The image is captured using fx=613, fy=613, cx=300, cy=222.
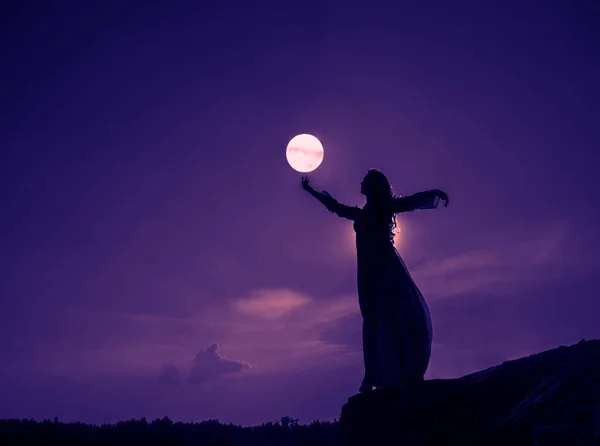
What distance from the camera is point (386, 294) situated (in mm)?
8727

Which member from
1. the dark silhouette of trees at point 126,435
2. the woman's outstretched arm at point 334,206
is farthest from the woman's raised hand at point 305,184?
the dark silhouette of trees at point 126,435

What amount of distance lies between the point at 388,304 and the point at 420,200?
1.58m

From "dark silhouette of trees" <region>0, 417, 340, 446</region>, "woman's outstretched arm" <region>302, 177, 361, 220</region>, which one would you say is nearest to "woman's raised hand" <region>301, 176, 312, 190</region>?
"woman's outstretched arm" <region>302, 177, 361, 220</region>

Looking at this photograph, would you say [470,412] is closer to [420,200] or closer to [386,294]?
[386,294]

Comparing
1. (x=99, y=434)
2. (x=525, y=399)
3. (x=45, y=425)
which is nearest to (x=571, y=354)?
(x=525, y=399)

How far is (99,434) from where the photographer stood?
47125 mm

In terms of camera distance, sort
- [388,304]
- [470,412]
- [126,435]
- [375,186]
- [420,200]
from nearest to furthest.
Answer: [470,412] < [388,304] < [420,200] < [375,186] < [126,435]

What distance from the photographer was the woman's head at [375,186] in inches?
361

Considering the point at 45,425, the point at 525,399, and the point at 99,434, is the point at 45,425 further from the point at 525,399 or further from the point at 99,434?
the point at 525,399

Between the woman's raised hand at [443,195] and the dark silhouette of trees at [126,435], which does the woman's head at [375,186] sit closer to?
the woman's raised hand at [443,195]

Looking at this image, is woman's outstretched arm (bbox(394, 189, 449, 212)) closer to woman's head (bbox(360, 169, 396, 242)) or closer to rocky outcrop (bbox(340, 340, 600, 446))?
woman's head (bbox(360, 169, 396, 242))

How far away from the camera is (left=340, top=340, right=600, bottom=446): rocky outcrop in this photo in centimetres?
714

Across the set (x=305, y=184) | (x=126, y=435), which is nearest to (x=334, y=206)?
(x=305, y=184)

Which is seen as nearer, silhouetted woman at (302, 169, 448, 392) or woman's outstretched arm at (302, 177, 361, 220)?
silhouetted woman at (302, 169, 448, 392)
